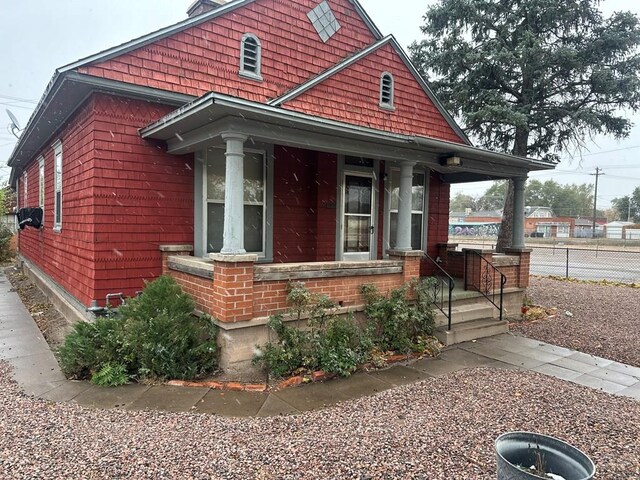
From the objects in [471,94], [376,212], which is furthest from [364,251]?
[471,94]

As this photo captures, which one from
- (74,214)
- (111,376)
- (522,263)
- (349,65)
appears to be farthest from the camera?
(522,263)

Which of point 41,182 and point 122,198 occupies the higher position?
point 41,182

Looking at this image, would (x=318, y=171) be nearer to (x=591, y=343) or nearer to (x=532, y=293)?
(x=591, y=343)

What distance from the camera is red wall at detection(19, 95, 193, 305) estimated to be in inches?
228

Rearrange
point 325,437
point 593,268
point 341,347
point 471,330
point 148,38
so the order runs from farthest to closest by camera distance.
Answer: point 593,268 → point 471,330 → point 148,38 → point 341,347 → point 325,437

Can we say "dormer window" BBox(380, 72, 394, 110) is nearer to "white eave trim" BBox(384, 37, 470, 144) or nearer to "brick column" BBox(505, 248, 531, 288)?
"white eave trim" BBox(384, 37, 470, 144)

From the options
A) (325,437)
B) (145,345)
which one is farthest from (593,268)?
(145,345)

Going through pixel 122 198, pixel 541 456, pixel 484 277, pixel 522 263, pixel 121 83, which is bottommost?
pixel 541 456

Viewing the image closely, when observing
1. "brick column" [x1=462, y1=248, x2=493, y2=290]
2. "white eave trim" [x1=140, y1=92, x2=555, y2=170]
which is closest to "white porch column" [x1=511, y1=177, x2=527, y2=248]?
"brick column" [x1=462, y1=248, x2=493, y2=290]

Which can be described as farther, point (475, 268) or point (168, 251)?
point (475, 268)

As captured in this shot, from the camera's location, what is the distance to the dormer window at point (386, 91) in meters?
8.54

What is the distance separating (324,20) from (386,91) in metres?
1.86

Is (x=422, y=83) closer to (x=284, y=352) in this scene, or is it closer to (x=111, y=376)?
(x=284, y=352)

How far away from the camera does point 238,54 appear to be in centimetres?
717
